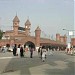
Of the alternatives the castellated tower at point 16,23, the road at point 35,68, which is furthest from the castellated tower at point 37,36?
the road at point 35,68

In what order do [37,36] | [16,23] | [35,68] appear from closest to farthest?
1. [35,68]
2. [37,36]
3. [16,23]

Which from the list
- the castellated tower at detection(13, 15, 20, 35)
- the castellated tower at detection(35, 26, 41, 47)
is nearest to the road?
the castellated tower at detection(35, 26, 41, 47)

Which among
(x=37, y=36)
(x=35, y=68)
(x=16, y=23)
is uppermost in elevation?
(x=16, y=23)

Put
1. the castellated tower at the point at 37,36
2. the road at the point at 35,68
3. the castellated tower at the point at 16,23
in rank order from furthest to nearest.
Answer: the castellated tower at the point at 16,23 < the castellated tower at the point at 37,36 < the road at the point at 35,68

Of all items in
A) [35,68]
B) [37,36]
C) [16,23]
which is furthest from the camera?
[16,23]

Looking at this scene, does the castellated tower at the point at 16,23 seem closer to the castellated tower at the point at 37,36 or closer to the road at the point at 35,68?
the castellated tower at the point at 37,36

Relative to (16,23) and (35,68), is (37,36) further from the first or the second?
(35,68)

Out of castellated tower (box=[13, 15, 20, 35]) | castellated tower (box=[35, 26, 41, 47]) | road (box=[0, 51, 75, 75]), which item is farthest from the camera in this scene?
castellated tower (box=[13, 15, 20, 35])

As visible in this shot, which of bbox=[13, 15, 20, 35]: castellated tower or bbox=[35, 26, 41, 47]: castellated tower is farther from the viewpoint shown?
bbox=[13, 15, 20, 35]: castellated tower

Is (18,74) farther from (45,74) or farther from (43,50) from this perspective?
(43,50)

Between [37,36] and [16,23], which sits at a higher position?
[16,23]

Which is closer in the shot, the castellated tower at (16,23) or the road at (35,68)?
the road at (35,68)

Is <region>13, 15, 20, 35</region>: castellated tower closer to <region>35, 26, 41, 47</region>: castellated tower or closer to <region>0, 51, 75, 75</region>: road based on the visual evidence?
<region>35, 26, 41, 47</region>: castellated tower

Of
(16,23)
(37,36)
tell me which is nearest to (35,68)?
(37,36)
